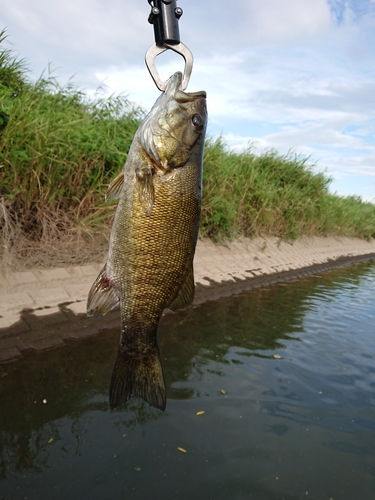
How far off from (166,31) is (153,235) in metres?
0.92

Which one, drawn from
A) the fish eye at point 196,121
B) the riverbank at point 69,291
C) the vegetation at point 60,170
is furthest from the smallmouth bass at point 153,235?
the vegetation at point 60,170

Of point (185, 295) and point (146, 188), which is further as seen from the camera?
point (185, 295)

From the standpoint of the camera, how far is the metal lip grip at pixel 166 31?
1.85m

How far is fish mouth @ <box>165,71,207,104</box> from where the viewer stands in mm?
1985

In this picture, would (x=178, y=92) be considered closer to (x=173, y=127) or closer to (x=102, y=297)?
(x=173, y=127)

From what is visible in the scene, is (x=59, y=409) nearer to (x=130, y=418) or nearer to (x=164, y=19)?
(x=130, y=418)

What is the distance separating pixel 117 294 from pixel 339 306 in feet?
20.6

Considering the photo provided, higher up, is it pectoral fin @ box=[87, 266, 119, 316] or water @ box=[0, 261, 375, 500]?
pectoral fin @ box=[87, 266, 119, 316]

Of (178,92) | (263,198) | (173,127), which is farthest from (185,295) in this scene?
(263,198)

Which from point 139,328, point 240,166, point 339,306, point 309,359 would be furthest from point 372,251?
point 139,328

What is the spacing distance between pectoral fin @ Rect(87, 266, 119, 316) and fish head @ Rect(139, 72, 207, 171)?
622mm

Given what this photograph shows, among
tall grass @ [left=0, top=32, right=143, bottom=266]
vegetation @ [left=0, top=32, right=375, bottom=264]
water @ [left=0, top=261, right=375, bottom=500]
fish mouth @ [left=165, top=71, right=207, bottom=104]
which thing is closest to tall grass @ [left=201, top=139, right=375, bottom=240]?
vegetation @ [left=0, top=32, right=375, bottom=264]

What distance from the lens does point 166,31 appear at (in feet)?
6.08

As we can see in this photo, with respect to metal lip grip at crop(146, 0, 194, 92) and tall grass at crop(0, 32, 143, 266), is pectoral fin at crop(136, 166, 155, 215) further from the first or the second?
tall grass at crop(0, 32, 143, 266)
